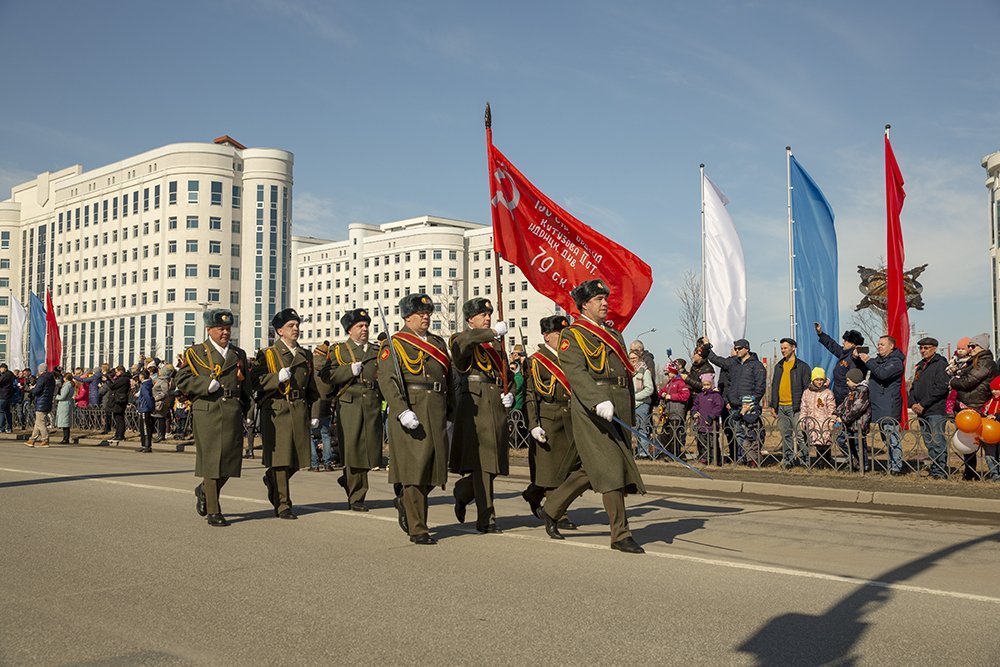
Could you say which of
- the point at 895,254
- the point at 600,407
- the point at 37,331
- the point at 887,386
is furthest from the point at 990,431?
the point at 37,331

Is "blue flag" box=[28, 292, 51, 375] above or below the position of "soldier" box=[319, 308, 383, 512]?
above

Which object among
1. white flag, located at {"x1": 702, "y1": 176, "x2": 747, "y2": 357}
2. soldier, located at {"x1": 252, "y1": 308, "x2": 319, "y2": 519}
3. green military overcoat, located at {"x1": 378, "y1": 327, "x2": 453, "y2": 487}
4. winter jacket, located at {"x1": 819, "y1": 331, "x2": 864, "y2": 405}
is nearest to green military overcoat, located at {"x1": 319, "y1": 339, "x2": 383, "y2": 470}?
soldier, located at {"x1": 252, "y1": 308, "x2": 319, "y2": 519}

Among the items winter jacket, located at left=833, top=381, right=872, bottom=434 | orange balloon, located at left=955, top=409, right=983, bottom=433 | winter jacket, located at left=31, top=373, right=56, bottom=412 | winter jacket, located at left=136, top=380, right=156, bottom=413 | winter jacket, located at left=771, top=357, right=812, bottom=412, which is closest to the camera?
orange balloon, located at left=955, top=409, right=983, bottom=433

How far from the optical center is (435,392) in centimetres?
862

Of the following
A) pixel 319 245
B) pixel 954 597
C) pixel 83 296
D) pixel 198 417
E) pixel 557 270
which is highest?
pixel 319 245

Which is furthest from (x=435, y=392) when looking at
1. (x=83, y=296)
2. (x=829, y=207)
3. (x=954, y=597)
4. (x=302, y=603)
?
(x=83, y=296)

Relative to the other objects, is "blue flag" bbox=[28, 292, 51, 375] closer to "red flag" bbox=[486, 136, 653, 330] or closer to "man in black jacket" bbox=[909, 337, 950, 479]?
"red flag" bbox=[486, 136, 653, 330]

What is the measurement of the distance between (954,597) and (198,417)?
21.9ft

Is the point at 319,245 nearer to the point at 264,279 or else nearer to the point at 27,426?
the point at 264,279

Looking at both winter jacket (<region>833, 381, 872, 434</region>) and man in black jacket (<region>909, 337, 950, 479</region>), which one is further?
winter jacket (<region>833, 381, 872, 434</region>)

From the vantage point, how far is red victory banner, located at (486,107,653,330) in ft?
42.2

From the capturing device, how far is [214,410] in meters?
9.66

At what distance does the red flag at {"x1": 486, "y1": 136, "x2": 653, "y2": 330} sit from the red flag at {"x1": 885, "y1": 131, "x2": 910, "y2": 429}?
4190mm

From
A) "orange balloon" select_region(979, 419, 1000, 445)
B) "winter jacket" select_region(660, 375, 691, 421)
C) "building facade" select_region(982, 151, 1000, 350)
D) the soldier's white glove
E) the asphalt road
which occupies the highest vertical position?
"building facade" select_region(982, 151, 1000, 350)
